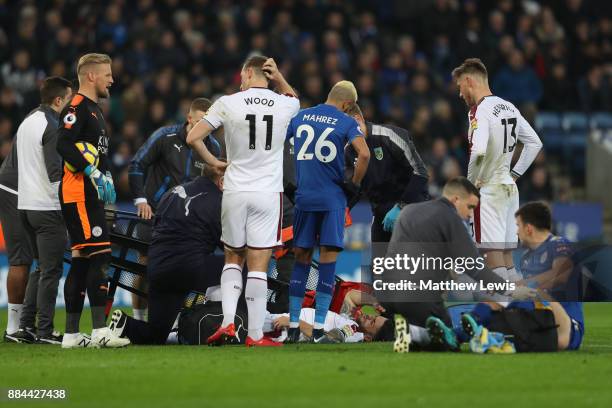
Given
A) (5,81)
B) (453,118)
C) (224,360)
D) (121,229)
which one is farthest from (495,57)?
(224,360)

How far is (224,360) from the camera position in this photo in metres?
8.59

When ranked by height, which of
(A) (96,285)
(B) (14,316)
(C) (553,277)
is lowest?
(B) (14,316)

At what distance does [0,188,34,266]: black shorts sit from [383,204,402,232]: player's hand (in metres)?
3.13

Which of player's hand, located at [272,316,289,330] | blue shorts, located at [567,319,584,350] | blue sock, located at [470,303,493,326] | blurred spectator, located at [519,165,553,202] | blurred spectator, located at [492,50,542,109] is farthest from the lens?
blurred spectator, located at [492,50,542,109]

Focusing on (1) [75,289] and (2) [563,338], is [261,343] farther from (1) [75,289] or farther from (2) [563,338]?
(2) [563,338]

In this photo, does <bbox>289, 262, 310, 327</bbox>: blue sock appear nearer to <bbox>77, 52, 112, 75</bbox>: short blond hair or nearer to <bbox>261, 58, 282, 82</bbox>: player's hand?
<bbox>261, 58, 282, 82</bbox>: player's hand

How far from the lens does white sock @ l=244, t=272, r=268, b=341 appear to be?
965 centimetres

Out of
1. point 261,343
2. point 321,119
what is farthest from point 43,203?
point 321,119

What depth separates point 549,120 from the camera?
74.7ft

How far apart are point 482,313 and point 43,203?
151 inches

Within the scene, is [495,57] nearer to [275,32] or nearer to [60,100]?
[275,32]

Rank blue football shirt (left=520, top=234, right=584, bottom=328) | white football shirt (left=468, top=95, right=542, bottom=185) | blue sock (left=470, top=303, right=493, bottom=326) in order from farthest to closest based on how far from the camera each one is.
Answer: white football shirt (left=468, top=95, right=542, bottom=185)
blue football shirt (left=520, top=234, right=584, bottom=328)
blue sock (left=470, top=303, right=493, bottom=326)

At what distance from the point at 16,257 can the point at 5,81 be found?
29.3 feet

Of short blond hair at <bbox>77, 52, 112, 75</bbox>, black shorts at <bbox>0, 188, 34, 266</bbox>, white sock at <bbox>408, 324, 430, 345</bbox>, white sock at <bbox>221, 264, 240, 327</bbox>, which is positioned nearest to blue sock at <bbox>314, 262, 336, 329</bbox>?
white sock at <bbox>221, 264, 240, 327</bbox>
